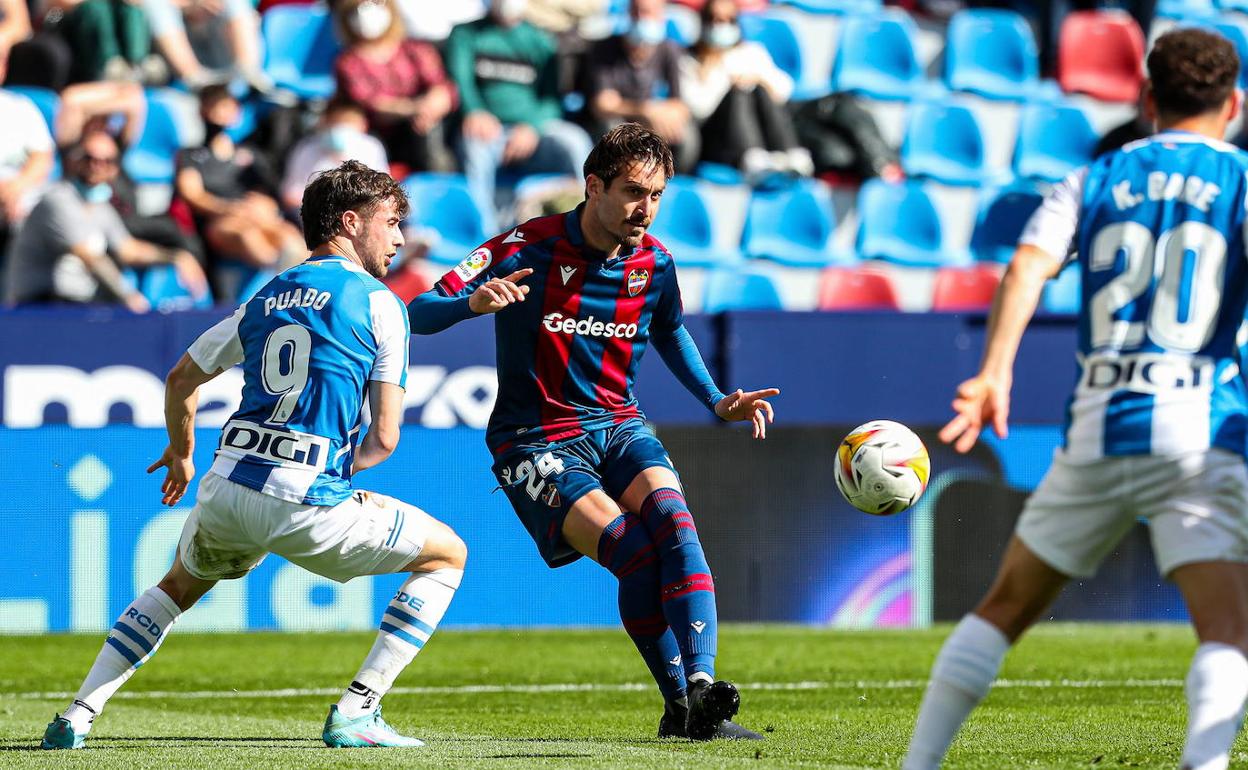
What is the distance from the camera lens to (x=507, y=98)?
14.5m

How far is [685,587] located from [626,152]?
146 cm

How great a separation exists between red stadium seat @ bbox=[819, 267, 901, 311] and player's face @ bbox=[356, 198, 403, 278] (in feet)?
28.8

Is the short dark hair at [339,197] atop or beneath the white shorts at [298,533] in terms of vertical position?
atop

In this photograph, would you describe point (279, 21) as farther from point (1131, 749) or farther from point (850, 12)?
point (1131, 749)

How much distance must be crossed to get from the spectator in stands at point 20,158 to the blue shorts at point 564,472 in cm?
746

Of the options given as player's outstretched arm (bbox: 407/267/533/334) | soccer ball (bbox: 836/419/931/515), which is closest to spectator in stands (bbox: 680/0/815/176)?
soccer ball (bbox: 836/419/931/515)

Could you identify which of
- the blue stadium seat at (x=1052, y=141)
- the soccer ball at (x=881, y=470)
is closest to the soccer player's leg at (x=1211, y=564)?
the soccer ball at (x=881, y=470)

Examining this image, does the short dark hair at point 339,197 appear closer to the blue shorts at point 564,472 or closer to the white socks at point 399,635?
the blue shorts at point 564,472

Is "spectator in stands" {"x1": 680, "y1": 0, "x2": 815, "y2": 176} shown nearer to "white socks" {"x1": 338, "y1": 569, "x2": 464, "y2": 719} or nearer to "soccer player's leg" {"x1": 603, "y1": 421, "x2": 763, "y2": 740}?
"soccer player's leg" {"x1": 603, "y1": 421, "x2": 763, "y2": 740}

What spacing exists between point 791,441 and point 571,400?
17.1ft

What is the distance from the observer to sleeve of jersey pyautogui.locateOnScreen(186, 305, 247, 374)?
558 cm

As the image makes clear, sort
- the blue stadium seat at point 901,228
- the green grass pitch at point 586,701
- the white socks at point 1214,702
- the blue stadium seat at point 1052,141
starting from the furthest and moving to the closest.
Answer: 1. the blue stadium seat at point 1052,141
2. the blue stadium seat at point 901,228
3. the green grass pitch at point 586,701
4. the white socks at point 1214,702

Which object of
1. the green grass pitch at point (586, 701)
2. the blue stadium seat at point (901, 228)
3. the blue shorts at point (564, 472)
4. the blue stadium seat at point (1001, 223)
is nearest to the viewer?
the green grass pitch at point (586, 701)

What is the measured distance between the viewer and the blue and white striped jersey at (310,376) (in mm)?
5387
